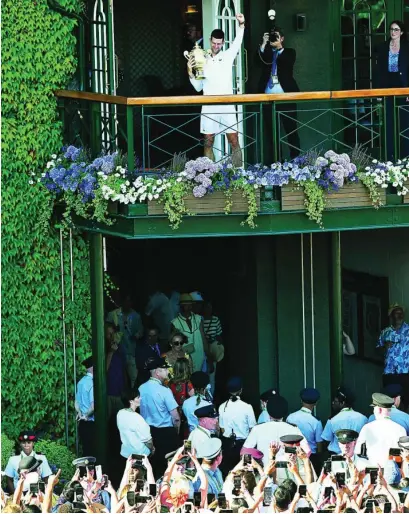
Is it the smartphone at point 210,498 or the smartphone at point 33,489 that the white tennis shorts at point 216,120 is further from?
the smartphone at point 33,489

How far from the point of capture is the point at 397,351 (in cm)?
2469

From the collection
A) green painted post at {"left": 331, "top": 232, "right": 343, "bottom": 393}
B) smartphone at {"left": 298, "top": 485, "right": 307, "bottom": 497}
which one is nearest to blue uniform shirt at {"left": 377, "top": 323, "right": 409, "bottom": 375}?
green painted post at {"left": 331, "top": 232, "right": 343, "bottom": 393}

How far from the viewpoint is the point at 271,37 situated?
76.8 ft

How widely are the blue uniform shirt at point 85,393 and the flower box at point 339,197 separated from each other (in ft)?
10.2

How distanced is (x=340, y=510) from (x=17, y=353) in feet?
21.3

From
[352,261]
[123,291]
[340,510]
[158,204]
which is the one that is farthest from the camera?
[123,291]

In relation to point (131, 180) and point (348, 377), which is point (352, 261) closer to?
point (348, 377)

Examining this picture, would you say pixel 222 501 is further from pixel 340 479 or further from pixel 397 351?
pixel 397 351

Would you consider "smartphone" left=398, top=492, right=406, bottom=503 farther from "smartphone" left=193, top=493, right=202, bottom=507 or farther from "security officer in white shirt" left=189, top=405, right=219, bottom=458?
"security officer in white shirt" left=189, top=405, right=219, bottom=458

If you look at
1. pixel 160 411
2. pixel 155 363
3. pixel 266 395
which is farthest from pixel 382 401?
pixel 155 363

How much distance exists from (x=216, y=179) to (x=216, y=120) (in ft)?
3.08

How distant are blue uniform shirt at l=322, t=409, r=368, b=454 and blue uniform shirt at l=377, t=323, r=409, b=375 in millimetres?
2274

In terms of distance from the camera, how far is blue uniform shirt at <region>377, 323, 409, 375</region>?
24.6 m

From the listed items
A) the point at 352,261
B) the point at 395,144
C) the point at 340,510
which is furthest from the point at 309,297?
the point at 340,510
